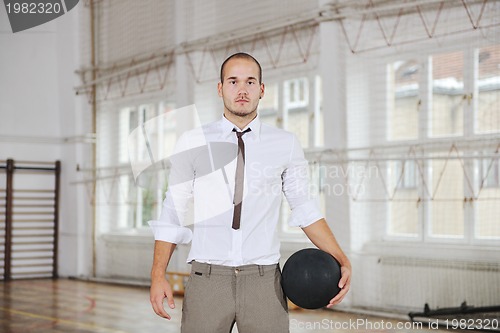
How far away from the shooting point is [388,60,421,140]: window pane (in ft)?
18.6

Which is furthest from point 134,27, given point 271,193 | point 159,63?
point 271,193

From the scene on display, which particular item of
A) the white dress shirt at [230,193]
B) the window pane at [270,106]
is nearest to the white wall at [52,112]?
the window pane at [270,106]

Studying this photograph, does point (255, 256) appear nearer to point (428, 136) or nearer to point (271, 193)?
point (271, 193)

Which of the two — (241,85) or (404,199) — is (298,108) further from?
(241,85)

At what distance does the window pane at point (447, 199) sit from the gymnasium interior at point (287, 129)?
0.02 m

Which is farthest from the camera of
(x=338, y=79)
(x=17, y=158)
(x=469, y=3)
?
(x=17, y=158)

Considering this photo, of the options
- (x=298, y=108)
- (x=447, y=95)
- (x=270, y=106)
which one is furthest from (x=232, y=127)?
(x=270, y=106)

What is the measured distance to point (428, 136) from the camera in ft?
18.2

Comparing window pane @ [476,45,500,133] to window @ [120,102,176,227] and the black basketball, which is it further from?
window @ [120,102,176,227]

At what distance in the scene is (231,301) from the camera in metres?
1.87

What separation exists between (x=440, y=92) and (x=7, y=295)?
15.9 ft

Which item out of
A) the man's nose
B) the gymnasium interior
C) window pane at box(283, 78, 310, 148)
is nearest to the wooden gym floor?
the gymnasium interior

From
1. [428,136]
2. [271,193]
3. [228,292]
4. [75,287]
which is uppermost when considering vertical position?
[428,136]

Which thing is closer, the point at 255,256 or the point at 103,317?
the point at 255,256
